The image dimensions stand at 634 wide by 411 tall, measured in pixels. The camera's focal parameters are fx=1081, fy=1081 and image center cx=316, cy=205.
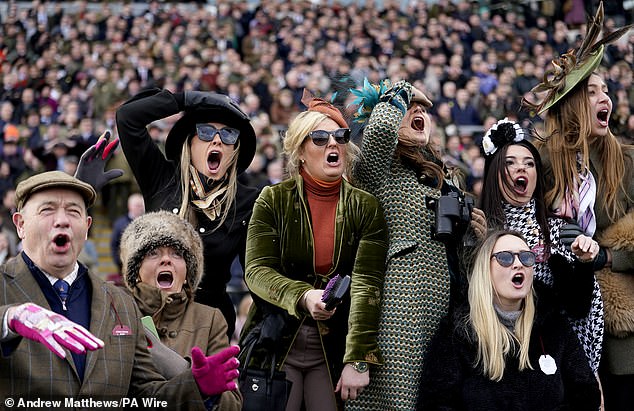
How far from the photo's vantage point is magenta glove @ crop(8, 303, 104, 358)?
12.2ft

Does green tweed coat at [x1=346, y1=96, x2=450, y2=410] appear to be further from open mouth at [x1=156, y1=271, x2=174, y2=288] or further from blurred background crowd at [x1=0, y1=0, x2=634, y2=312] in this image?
blurred background crowd at [x1=0, y1=0, x2=634, y2=312]

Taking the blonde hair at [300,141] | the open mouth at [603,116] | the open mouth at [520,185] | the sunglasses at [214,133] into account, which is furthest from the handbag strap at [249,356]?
the open mouth at [603,116]

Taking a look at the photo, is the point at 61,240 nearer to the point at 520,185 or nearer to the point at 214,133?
the point at 214,133

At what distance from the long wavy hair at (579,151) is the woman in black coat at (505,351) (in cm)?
53

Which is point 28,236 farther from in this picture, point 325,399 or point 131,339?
point 325,399

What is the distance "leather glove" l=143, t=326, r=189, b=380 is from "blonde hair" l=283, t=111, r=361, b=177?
1.23 metres

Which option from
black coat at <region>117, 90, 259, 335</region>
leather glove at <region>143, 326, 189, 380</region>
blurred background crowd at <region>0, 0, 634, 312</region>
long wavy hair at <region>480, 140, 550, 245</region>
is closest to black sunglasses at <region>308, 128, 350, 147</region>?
black coat at <region>117, 90, 259, 335</region>

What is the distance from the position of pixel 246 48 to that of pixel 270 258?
1529 centimetres

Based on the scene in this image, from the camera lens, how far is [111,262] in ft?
44.8

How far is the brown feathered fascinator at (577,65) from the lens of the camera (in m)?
5.78

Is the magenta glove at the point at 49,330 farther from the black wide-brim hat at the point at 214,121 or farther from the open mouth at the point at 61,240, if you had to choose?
the black wide-brim hat at the point at 214,121

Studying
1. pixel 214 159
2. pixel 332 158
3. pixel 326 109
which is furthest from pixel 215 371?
pixel 214 159

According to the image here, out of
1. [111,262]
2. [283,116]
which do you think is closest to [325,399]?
[111,262]

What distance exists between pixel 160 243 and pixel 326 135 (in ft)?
3.19
